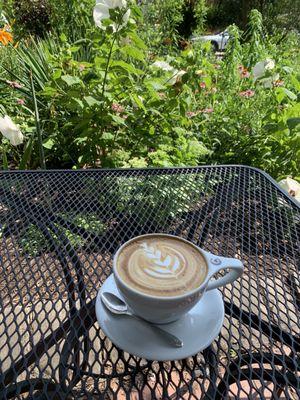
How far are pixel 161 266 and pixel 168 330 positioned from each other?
0.11 metres

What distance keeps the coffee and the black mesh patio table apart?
6.3 inches

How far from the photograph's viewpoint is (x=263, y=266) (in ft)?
2.38

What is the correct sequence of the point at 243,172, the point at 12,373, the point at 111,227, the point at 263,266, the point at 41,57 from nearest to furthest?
the point at 12,373, the point at 263,266, the point at 111,227, the point at 243,172, the point at 41,57

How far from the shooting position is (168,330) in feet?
1.73

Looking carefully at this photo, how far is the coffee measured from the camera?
49 cm

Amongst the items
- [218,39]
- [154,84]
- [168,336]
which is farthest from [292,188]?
[218,39]

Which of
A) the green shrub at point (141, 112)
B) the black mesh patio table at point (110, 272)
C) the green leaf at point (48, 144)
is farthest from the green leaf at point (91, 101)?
the black mesh patio table at point (110, 272)

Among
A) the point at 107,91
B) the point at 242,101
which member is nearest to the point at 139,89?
the point at 107,91

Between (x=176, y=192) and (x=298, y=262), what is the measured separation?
45 centimetres

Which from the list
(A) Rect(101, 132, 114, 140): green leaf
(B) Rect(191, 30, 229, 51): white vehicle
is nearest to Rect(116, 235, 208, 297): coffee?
(A) Rect(101, 132, 114, 140): green leaf

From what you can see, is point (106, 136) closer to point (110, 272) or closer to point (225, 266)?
point (110, 272)

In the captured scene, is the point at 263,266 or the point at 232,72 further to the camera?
the point at 232,72

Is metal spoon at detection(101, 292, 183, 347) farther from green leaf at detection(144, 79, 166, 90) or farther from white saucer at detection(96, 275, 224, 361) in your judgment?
green leaf at detection(144, 79, 166, 90)

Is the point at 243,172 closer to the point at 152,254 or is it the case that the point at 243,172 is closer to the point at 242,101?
the point at 152,254
